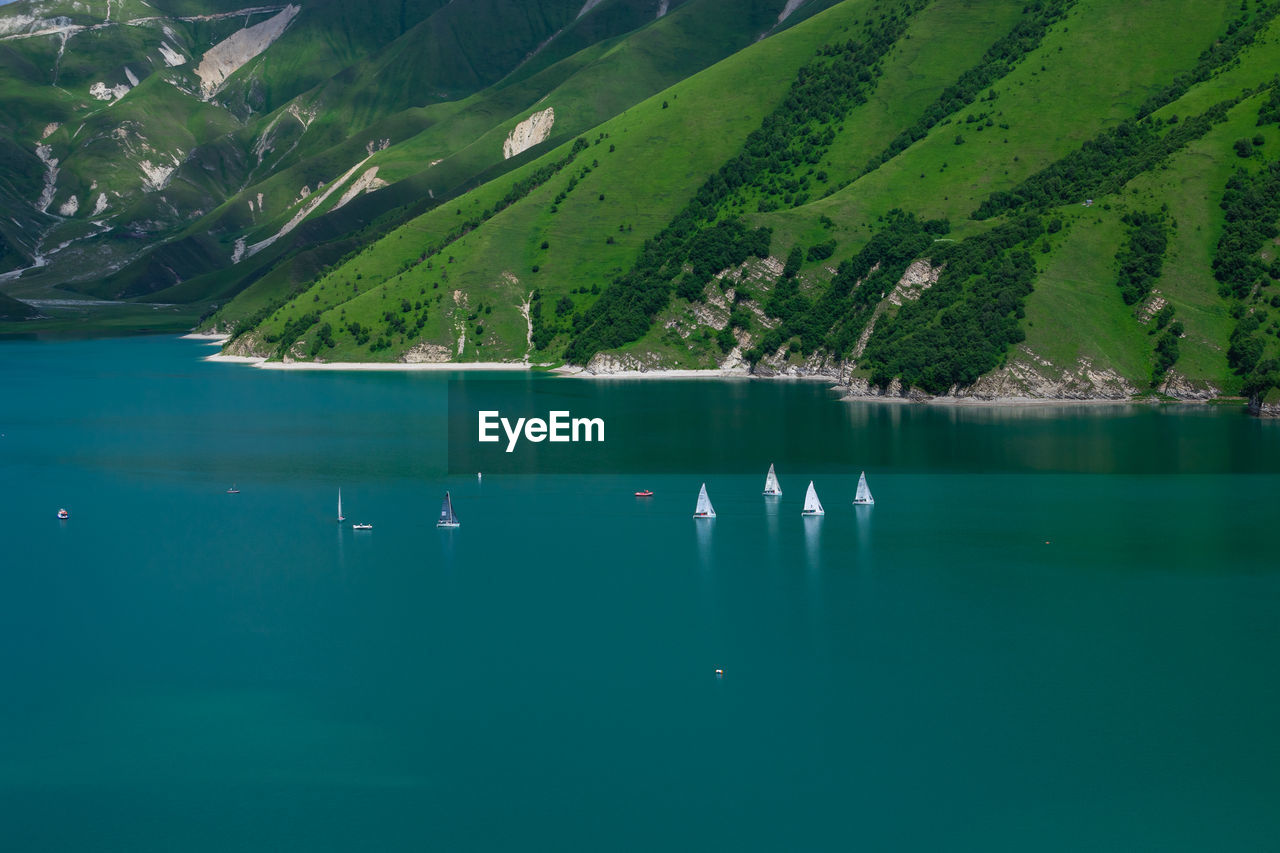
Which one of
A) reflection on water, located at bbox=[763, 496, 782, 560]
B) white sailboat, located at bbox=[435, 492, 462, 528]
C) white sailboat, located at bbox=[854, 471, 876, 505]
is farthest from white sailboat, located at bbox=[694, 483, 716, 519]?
white sailboat, located at bbox=[435, 492, 462, 528]

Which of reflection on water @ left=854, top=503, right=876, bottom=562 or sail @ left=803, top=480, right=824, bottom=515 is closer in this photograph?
reflection on water @ left=854, top=503, right=876, bottom=562

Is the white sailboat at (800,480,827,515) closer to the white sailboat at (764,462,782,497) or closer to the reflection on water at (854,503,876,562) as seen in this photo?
the reflection on water at (854,503,876,562)

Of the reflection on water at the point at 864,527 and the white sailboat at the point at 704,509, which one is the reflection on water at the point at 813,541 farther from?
the white sailboat at the point at 704,509

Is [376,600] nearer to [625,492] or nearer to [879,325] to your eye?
[625,492]

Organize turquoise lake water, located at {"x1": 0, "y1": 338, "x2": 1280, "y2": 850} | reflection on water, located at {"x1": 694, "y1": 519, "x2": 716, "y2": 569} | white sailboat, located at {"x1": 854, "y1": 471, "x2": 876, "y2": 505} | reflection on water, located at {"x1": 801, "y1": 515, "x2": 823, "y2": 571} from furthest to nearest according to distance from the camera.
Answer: white sailboat, located at {"x1": 854, "y1": 471, "x2": 876, "y2": 505} < reflection on water, located at {"x1": 694, "y1": 519, "x2": 716, "y2": 569} < reflection on water, located at {"x1": 801, "y1": 515, "x2": 823, "y2": 571} < turquoise lake water, located at {"x1": 0, "y1": 338, "x2": 1280, "y2": 850}

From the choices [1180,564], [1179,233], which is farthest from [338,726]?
[1179,233]

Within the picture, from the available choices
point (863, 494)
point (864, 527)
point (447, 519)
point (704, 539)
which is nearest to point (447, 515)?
point (447, 519)

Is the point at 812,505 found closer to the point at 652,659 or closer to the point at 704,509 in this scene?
the point at 704,509

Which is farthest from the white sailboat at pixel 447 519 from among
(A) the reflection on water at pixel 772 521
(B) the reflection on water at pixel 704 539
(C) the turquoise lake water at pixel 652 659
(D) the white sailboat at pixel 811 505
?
(D) the white sailboat at pixel 811 505

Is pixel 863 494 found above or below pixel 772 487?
below
